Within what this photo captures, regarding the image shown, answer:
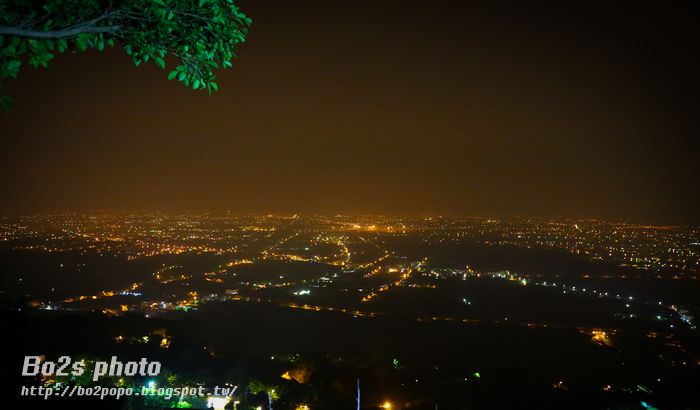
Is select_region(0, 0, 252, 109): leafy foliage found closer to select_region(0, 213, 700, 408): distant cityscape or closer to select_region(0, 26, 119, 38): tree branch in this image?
select_region(0, 26, 119, 38): tree branch

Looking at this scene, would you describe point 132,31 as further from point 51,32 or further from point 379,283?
point 379,283

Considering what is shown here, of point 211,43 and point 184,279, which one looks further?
point 184,279

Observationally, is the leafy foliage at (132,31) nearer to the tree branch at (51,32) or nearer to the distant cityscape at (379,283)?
the tree branch at (51,32)

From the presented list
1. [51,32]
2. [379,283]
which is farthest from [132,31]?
[379,283]

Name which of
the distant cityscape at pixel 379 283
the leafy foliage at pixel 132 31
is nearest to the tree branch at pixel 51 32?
the leafy foliage at pixel 132 31

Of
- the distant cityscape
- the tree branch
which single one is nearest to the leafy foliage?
the tree branch

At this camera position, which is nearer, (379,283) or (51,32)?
(51,32)

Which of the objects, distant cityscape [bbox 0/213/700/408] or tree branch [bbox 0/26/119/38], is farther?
distant cityscape [bbox 0/213/700/408]

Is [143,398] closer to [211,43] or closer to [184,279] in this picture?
[211,43]

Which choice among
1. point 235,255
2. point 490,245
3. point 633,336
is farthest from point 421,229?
point 633,336
